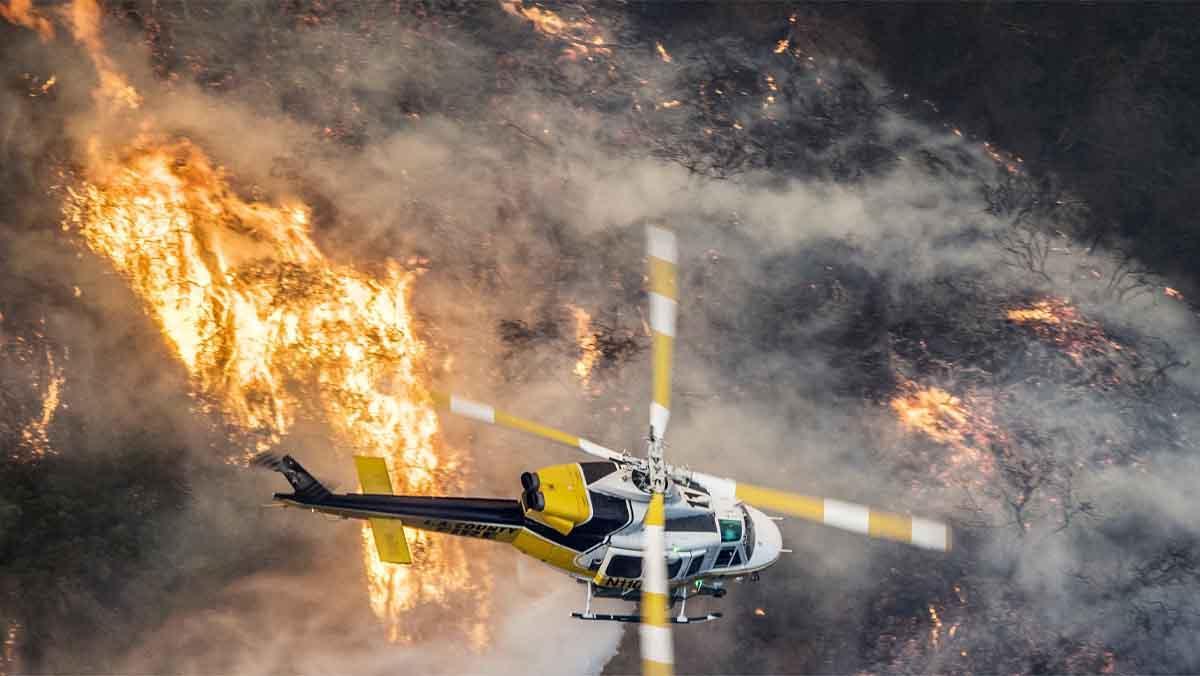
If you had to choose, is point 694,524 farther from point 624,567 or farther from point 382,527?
point 382,527

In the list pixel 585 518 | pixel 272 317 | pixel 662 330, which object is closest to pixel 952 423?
pixel 662 330

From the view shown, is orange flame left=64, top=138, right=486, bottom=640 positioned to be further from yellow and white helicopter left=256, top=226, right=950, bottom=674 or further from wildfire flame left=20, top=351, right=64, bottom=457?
yellow and white helicopter left=256, top=226, right=950, bottom=674

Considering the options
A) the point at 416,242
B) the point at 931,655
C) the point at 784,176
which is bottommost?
the point at 931,655

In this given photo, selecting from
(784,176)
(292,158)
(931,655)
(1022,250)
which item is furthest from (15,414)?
(1022,250)

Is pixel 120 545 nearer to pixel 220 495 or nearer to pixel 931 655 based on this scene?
pixel 220 495

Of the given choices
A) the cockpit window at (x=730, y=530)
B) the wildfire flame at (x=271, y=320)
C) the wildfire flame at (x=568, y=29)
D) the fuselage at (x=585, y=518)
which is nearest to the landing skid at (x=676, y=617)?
the fuselage at (x=585, y=518)

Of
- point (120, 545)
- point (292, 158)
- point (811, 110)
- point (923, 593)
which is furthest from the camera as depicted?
point (811, 110)

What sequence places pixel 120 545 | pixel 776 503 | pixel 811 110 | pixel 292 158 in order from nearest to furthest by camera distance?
pixel 776 503
pixel 120 545
pixel 292 158
pixel 811 110

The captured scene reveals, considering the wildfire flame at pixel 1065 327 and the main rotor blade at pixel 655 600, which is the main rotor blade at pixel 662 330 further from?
the wildfire flame at pixel 1065 327
